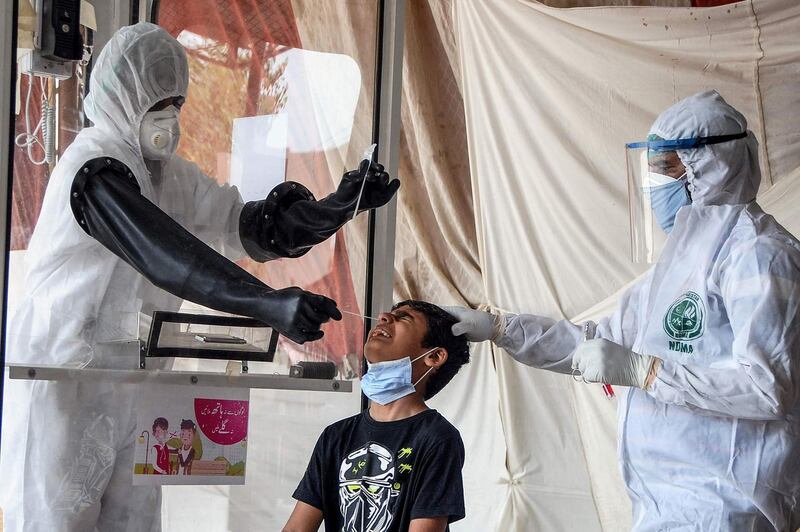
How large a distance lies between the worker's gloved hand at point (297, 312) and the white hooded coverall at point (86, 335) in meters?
0.43

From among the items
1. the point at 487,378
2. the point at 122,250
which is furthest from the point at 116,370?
the point at 487,378

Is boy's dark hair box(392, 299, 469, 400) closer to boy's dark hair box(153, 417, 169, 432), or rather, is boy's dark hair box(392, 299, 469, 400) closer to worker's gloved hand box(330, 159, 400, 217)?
worker's gloved hand box(330, 159, 400, 217)

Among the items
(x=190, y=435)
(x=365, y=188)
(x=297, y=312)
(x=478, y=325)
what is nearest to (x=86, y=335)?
(x=190, y=435)

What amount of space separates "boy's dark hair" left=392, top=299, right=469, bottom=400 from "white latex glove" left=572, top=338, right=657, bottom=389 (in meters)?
0.49

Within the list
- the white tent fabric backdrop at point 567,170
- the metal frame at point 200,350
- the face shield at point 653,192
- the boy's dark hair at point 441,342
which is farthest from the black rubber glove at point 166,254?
the white tent fabric backdrop at point 567,170

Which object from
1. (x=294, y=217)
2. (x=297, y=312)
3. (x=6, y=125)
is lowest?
(x=297, y=312)

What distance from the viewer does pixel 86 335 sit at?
2.09m

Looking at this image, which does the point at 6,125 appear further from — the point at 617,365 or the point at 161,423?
the point at 617,365

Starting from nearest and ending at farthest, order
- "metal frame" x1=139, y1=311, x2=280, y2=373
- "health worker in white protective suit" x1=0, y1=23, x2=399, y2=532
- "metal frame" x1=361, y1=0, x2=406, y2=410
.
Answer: "health worker in white protective suit" x1=0, y1=23, x2=399, y2=532, "metal frame" x1=139, y1=311, x2=280, y2=373, "metal frame" x1=361, y1=0, x2=406, y2=410

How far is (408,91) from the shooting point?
4.48 meters

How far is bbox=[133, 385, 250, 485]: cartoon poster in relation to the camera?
2199mm

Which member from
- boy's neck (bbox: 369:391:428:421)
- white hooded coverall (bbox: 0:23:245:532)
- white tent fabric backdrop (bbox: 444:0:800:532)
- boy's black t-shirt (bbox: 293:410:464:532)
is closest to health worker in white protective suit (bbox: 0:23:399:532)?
white hooded coverall (bbox: 0:23:245:532)

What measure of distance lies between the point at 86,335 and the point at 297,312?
554 millimetres

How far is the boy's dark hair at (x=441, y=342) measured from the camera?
249 cm
